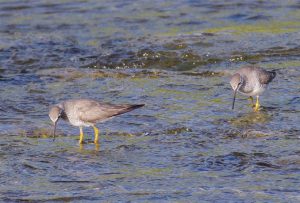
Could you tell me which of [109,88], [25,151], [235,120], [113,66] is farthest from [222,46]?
[25,151]

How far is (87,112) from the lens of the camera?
10312 mm

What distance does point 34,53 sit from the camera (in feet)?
52.0

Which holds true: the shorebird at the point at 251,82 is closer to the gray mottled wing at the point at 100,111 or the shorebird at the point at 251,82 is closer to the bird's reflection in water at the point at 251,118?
the bird's reflection in water at the point at 251,118

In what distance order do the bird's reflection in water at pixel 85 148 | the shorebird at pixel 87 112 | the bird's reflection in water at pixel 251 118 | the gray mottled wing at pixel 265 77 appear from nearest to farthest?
the bird's reflection in water at pixel 85 148, the shorebird at pixel 87 112, the bird's reflection in water at pixel 251 118, the gray mottled wing at pixel 265 77

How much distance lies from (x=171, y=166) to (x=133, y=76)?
4.85 m

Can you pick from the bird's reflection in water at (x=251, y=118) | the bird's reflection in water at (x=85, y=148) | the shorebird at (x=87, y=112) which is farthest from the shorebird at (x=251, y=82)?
the bird's reflection in water at (x=85, y=148)

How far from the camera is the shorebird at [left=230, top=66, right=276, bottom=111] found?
38.1ft

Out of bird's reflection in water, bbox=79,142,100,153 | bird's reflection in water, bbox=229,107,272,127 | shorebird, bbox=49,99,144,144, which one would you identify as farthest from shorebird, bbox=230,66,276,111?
bird's reflection in water, bbox=79,142,100,153

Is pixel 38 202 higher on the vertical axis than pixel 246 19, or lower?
lower

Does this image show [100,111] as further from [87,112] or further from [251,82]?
[251,82]

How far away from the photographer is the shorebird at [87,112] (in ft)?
33.7

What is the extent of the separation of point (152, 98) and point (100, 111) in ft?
7.08

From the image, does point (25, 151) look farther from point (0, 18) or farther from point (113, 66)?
point (0, 18)

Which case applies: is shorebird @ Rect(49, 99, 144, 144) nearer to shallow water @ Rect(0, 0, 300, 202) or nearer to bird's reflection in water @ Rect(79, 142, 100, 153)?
bird's reflection in water @ Rect(79, 142, 100, 153)
